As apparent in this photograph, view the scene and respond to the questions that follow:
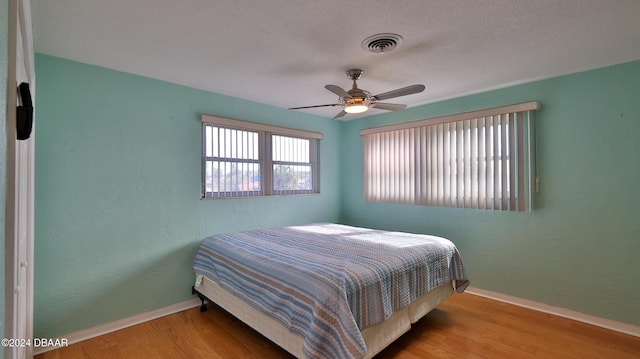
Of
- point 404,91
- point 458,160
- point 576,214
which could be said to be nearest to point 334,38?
point 404,91

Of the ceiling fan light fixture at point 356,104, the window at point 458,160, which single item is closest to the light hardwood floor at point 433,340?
the window at point 458,160

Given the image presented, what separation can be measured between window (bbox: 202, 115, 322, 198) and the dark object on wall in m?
2.15

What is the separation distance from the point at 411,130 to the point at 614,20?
2.19 metres

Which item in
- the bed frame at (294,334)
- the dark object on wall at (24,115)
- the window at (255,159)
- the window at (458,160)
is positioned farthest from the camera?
the window at (255,159)

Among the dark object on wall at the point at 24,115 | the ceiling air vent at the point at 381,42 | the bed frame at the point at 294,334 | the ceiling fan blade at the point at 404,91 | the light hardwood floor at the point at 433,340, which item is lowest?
the light hardwood floor at the point at 433,340

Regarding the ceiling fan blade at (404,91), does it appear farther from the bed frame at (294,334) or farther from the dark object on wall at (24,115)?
the dark object on wall at (24,115)

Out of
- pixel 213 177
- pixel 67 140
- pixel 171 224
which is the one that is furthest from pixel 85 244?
pixel 213 177

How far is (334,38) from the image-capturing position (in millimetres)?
2047

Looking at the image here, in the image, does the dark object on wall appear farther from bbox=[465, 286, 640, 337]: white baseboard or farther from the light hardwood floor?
bbox=[465, 286, 640, 337]: white baseboard

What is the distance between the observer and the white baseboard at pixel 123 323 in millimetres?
2375

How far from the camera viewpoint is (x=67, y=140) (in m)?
2.41

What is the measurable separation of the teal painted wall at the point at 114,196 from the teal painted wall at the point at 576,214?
3.14 m

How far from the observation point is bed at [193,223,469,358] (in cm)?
168

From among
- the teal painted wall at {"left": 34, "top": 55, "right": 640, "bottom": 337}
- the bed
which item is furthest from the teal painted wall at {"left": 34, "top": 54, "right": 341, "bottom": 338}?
the bed
